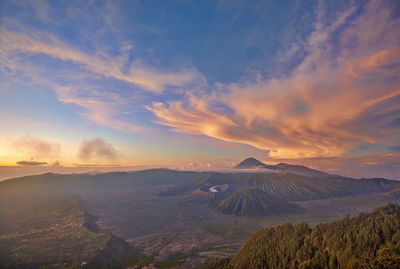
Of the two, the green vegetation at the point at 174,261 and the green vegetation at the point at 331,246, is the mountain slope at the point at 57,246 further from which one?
the green vegetation at the point at 331,246

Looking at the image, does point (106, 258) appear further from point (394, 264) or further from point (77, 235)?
point (394, 264)

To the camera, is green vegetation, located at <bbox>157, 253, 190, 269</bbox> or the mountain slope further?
green vegetation, located at <bbox>157, 253, 190, 269</bbox>

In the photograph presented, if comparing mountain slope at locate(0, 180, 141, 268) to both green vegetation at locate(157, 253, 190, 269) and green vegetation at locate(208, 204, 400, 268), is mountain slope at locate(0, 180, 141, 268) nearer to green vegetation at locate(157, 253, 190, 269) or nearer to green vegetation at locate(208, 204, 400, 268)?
green vegetation at locate(157, 253, 190, 269)

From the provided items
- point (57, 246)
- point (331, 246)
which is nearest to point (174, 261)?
point (57, 246)

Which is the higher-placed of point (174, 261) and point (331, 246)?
point (331, 246)

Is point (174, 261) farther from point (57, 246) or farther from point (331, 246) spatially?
point (331, 246)

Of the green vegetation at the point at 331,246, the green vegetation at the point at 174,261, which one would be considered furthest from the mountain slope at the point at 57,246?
the green vegetation at the point at 331,246

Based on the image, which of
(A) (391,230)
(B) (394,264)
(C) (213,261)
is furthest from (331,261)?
(C) (213,261)

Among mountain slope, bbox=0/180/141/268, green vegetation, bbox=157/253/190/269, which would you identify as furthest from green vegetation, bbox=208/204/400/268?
mountain slope, bbox=0/180/141/268
